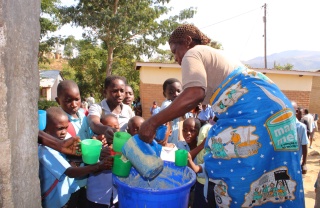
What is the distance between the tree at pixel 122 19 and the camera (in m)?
14.2

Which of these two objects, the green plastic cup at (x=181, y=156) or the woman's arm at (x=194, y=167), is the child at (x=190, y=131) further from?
the green plastic cup at (x=181, y=156)

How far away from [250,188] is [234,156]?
0.76 feet

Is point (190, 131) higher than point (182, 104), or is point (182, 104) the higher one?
point (182, 104)

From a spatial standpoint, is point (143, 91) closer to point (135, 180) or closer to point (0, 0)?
point (135, 180)

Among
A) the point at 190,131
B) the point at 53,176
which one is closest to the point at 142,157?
the point at 53,176

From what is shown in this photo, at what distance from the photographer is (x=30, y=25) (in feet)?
3.84

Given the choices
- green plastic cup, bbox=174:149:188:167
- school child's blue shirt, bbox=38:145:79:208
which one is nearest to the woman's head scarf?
green plastic cup, bbox=174:149:188:167

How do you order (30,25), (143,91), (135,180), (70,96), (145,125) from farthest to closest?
(143,91)
(70,96)
(135,180)
(145,125)
(30,25)

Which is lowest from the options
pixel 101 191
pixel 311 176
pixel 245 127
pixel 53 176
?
pixel 311 176

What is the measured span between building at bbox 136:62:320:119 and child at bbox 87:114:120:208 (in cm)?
848

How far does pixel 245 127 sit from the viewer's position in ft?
5.55

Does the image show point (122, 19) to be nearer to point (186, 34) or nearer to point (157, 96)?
point (157, 96)

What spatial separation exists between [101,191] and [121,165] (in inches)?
31.0

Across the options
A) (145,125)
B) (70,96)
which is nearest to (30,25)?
(145,125)
